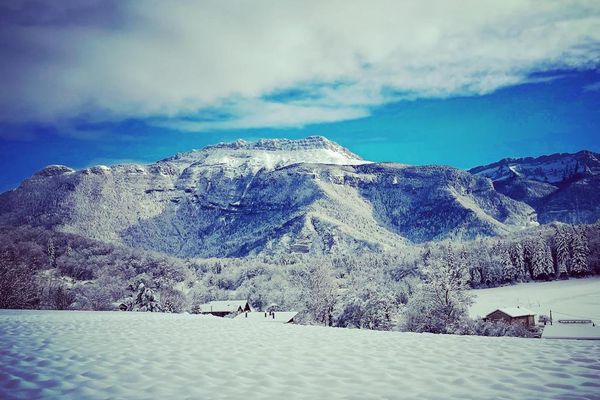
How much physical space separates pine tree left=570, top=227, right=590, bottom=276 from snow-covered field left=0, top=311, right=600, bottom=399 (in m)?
107

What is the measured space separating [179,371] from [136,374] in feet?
2.29

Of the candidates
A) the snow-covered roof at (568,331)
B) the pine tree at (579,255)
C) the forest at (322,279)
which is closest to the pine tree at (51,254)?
the forest at (322,279)

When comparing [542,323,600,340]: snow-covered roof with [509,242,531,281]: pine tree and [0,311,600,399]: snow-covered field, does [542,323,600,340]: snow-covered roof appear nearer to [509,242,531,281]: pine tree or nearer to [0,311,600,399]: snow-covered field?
[0,311,600,399]: snow-covered field

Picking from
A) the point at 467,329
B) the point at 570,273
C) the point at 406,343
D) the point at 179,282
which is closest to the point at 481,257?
the point at 570,273

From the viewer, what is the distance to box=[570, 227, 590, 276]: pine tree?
3799 inches

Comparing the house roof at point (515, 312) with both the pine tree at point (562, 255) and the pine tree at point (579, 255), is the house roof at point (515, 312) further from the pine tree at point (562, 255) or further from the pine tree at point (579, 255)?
the pine tree at point (562, 255)

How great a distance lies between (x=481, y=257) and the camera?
4638 inches

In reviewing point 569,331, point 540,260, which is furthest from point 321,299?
point 540,260

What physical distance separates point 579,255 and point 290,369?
114789 mm

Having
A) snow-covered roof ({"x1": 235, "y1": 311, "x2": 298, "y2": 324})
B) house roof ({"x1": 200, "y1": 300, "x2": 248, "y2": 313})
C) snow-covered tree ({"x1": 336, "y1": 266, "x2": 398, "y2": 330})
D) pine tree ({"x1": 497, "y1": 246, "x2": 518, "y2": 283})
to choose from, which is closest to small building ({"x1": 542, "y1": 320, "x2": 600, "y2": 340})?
snow-covered tree ({"x1": 336, "y1": 266, "x2": 398, "y2": 330})

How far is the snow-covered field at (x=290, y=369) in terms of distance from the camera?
566cm

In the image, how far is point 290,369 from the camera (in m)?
7.11

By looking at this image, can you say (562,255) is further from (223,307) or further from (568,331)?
(223,307)

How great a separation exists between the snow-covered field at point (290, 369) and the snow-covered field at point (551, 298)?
51.5 metres
